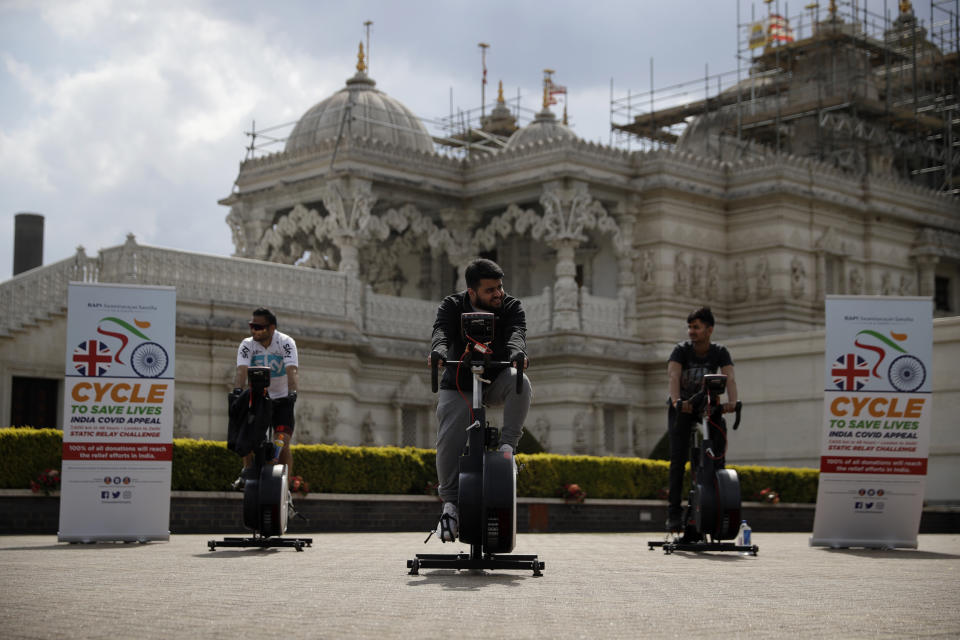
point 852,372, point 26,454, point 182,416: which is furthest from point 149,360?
point 182,416

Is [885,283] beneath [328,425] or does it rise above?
above

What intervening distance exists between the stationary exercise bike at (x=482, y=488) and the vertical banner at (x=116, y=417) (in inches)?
250

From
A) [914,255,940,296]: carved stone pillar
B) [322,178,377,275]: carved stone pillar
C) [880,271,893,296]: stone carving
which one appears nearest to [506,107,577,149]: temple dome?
[322,178,377,275]: carved stone pillar

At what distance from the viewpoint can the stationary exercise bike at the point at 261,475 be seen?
12.8m

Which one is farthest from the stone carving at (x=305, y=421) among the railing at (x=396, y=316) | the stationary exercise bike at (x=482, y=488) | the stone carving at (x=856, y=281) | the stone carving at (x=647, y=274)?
the stationary exercise bike at (x=482, y=488)

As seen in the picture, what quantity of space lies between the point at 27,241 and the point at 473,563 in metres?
24.0

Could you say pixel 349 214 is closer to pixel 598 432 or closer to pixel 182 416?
pixel 182 416

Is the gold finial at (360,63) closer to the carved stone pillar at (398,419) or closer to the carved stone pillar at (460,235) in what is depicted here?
the carved stone pillar at (460,235)

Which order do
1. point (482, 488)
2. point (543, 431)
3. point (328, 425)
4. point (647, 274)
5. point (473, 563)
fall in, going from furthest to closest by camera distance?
point (647, 274), point (543, 431), point (328, 425), point (473, 563), point (482, 488)

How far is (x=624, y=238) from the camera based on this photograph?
34281mm

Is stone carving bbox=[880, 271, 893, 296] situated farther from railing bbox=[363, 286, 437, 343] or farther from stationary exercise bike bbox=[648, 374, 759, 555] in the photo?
stationary exercise bike bbox=[648, 374, 759, 555]


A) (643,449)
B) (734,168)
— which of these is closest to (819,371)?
(643,449)

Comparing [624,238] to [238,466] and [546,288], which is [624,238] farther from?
[238,466]

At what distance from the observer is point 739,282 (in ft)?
117
